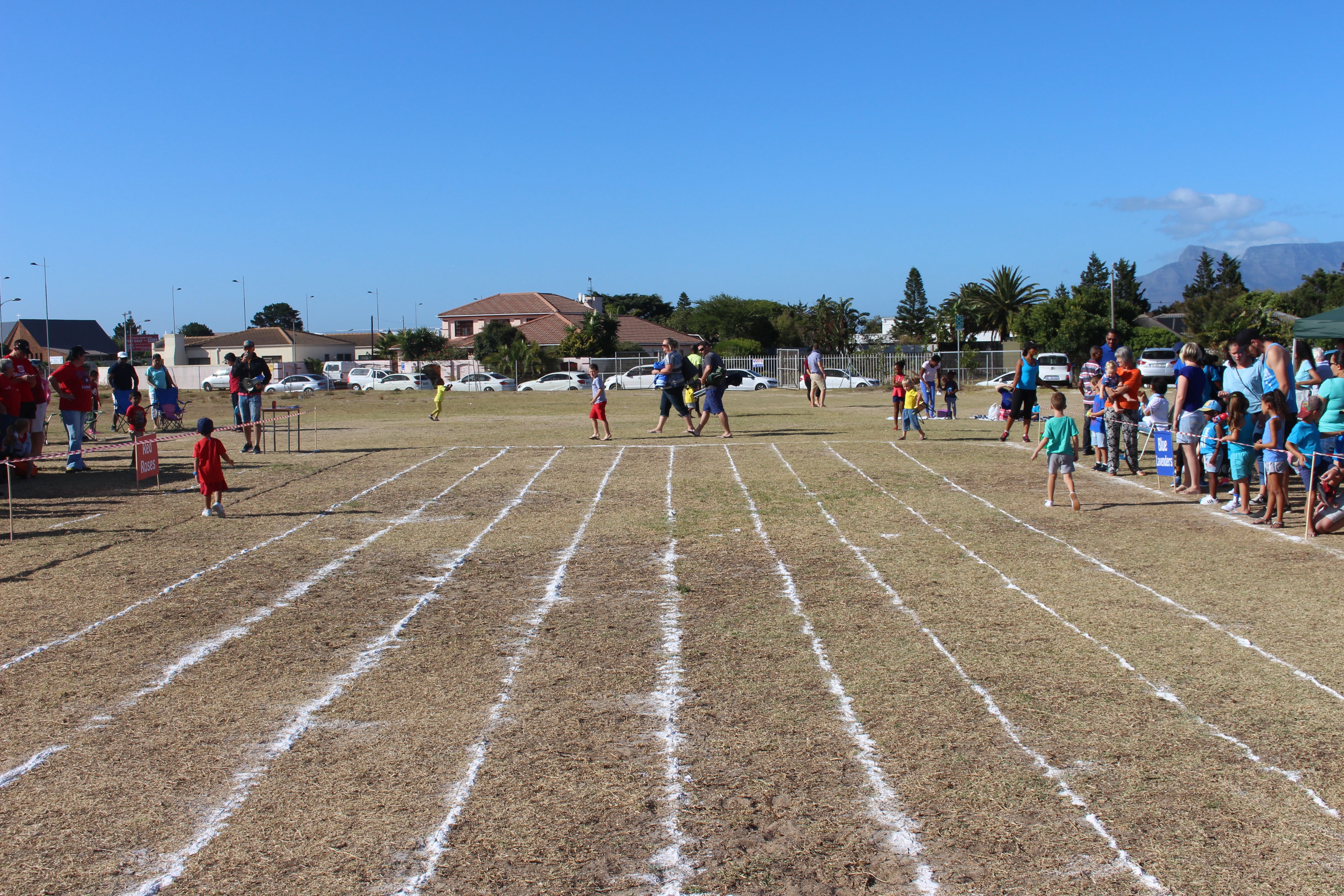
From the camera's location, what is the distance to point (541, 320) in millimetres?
77188

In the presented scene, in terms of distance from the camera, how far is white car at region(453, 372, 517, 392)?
49.5 m

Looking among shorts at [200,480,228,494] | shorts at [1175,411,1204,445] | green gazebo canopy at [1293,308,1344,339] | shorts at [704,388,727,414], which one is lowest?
shorts at [200,480,228,494]

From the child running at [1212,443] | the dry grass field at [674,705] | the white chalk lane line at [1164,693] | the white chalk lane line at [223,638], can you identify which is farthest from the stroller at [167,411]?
the child running at [1212,443]

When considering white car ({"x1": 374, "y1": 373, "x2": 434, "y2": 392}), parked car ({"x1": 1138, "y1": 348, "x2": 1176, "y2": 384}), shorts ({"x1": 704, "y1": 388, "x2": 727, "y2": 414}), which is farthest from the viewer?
white car ({"x1": 374, "y1": 373, "x2": 434, "y2": 392})

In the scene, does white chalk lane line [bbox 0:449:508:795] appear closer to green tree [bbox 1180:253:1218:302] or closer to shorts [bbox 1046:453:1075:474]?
shorts [bbox 1046:453:1075:474]

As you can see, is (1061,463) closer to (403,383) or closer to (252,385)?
(252,385)

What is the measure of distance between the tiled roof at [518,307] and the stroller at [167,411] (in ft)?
195

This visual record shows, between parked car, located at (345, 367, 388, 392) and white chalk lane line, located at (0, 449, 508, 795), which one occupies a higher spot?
parked car, located at (345, 367, 388, 392)

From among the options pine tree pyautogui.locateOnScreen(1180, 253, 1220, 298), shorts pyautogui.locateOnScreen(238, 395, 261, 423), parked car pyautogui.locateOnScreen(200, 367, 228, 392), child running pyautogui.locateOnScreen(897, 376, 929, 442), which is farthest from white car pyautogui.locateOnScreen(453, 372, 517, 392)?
pine tree pyautogui.locateOnScreen(1180, 253, 1220, 298)

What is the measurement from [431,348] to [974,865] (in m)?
72.2

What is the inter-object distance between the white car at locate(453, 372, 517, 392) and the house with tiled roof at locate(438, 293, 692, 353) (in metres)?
17.5

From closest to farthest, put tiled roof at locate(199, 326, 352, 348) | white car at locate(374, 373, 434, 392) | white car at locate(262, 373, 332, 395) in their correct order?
white car at locate(374, 373, 434, 392) < white car at locate(262, 373, 332, 395) < tiled roof at locate(199, 326, 352, 348)

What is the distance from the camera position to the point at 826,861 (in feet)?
11.2

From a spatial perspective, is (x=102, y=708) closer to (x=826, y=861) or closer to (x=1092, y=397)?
(x=826, y=861)
